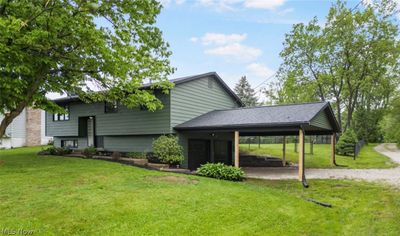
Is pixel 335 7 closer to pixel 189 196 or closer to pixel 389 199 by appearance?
pixel 389 199

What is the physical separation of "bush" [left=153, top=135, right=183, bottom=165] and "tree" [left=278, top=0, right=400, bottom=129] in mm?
19550

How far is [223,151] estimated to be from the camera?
18953mm

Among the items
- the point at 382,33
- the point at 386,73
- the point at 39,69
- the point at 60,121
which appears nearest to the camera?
the point at 39,69

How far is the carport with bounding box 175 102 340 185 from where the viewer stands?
1182 cm

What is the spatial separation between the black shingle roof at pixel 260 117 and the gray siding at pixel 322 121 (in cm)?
37

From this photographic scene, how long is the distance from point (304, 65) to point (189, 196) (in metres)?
25.8

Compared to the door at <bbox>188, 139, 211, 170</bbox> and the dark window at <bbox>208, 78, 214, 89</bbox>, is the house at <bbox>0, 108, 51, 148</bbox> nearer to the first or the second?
the dark window at <bbox>208, 78, 214, 89</bbox>

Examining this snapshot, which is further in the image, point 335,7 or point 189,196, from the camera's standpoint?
point 335,7

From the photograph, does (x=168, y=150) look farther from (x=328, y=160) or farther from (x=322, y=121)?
(x=328, y=160)

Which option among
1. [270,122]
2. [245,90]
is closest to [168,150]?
[270,122]

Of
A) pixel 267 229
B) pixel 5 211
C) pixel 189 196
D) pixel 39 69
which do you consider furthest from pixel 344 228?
pixel 39 69

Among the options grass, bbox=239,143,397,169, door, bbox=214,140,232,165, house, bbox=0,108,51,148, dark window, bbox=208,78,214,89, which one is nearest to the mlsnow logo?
door, bbox=214,140,232,165

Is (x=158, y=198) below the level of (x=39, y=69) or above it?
below

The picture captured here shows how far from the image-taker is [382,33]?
27.2m
